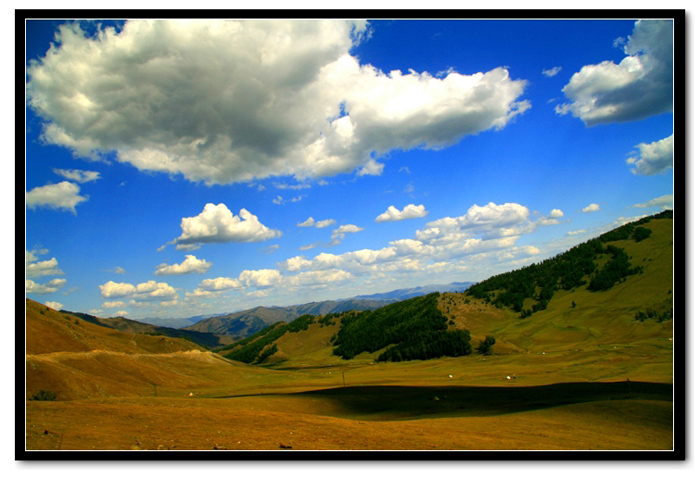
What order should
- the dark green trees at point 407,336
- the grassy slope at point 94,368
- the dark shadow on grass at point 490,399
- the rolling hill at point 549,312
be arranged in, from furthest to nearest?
the dark green trees at point 407,336 → the rolling hill at point 549,312 → the grassy slope at point 94,368 → the dark shadow on grass at point 490,399

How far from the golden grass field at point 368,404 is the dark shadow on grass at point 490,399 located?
16 cm

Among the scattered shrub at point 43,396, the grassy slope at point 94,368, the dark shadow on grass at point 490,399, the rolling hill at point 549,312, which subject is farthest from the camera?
the rolling hill at point 549,312

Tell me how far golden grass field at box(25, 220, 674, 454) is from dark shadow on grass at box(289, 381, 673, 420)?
0.16m

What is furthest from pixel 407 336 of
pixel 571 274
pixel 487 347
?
pixel 571 274

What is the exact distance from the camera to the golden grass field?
50.8 feet

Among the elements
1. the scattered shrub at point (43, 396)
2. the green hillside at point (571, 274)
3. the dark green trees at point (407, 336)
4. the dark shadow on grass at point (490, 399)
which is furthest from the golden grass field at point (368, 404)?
the green hillside at point (571, 274)

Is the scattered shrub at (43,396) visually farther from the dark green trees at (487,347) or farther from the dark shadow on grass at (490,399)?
the dark green trees at (487,347)

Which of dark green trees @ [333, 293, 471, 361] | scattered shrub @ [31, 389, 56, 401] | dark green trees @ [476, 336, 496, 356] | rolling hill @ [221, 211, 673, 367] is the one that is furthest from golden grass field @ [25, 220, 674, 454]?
dark green trees @ [333, 293, 471, 361]

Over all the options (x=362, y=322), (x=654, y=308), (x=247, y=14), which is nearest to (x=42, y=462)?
(x=247, y=14)

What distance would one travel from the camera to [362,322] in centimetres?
19975

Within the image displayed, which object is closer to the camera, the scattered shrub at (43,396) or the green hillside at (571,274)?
the scattered shrub at (43,396)

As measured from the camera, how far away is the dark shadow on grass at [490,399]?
31.2 m

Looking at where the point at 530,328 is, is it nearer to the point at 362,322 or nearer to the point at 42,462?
the point at 362,322

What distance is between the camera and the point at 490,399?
37.4m
